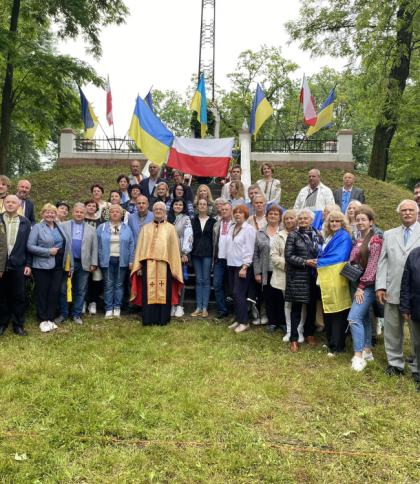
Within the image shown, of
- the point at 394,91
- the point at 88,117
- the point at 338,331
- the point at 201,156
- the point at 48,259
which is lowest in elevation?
the point at 338,331

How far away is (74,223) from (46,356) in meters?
2.45

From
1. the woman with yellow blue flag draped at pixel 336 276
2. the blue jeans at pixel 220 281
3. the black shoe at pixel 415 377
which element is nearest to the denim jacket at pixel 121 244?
the blue jeans at pixel 220 281

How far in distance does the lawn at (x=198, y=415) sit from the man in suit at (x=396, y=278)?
26cm

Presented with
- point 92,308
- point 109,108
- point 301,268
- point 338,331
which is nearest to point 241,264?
point 301,268

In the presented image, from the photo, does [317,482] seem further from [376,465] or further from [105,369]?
[105,369]

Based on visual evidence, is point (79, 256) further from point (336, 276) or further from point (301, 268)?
point (336, 276)

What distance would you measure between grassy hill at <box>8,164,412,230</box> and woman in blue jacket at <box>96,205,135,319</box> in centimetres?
508

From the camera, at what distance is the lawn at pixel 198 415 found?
2.95 m

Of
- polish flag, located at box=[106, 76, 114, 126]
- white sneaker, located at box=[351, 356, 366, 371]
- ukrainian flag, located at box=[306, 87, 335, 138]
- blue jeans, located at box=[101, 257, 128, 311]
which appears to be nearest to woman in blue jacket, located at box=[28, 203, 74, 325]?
blue jeans, located at box=[101, 257, 128, 311]

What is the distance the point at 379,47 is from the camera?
13750 mm

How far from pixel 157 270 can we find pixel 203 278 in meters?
0.86

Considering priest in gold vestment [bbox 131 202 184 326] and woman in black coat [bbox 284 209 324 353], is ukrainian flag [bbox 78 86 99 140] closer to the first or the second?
priest in gold vestment [bbox 131 202 184 326]

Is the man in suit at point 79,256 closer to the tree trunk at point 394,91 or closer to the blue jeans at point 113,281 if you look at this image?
the blue jeans at point 113,281

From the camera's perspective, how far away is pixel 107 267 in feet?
22.2
